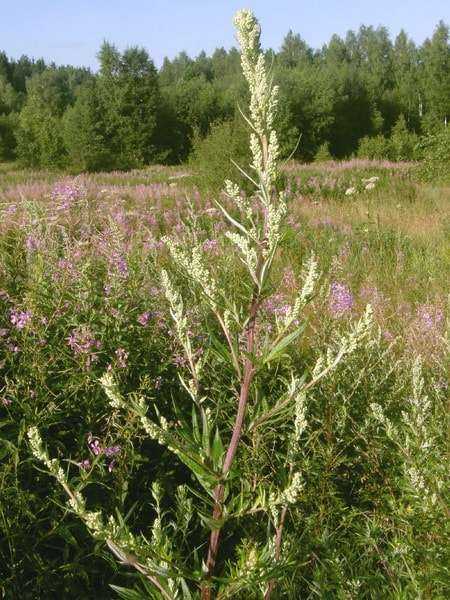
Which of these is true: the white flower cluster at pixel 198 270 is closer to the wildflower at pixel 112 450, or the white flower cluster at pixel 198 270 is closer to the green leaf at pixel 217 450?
the green leaf at pixel 217 450

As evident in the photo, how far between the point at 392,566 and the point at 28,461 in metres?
1.31

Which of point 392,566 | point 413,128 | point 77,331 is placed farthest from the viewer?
point 413,128

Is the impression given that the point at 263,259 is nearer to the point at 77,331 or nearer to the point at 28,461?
the point at 28,461

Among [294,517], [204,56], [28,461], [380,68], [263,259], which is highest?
[204,56]

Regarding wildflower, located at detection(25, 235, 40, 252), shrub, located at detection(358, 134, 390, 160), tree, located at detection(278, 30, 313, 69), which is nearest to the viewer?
wildflower, located at detection(25, 235, 40, 252)

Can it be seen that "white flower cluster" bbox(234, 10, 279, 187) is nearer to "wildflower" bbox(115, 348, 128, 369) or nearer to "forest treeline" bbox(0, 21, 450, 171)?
"wildflower" bbox(115, 348, 128, 369)

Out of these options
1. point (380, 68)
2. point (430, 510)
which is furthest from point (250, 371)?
point (380, 68)

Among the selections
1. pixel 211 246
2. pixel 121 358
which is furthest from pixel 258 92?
pixel 211 246

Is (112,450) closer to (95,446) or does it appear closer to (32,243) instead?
(95,446)

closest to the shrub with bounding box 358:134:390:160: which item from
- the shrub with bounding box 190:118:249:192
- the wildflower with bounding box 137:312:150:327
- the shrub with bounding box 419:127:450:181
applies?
the shrub with bounding box 419:127:450:181

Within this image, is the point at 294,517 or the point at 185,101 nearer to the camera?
the point at 294,517

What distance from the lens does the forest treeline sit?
36.0 metres

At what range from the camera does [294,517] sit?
2.47 meters

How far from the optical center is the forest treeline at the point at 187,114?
36.0 m
